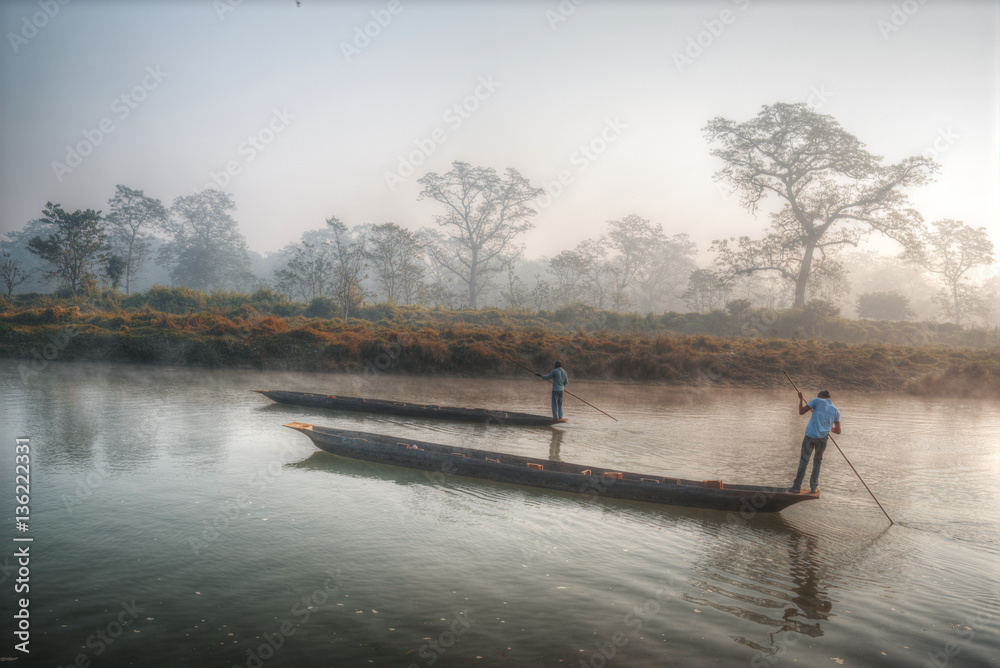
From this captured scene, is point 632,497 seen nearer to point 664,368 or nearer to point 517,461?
point 517,461

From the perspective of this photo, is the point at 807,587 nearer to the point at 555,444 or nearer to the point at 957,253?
the point at 555,444

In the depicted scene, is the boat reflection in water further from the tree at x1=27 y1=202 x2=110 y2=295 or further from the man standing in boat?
the tree at x1=27 y1=202 x2=110 y2=295

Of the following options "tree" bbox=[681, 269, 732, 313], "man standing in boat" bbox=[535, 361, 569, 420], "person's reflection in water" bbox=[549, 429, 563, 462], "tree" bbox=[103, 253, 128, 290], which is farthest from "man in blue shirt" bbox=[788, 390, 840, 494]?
"tree" bbox=[103, 253, 128, 290]

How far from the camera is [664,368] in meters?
24.7

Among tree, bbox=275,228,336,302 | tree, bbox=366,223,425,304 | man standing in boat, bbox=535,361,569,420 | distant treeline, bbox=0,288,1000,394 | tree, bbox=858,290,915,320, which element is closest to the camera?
man standing in boat, bbox=535,361,569,420

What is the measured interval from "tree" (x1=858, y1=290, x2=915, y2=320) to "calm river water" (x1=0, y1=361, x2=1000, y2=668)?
39367 millimetres

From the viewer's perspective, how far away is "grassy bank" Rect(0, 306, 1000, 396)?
2423 cm

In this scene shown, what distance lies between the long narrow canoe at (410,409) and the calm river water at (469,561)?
2.09 meters

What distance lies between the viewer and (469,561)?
6.00 m

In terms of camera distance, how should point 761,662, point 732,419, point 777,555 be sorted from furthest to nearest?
point 732,419 → point 777,555 → point 761,662

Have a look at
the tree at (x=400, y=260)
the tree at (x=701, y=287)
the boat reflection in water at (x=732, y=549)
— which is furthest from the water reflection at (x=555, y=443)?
the tree at (x=400, y=260)

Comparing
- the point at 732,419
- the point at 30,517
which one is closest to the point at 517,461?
the point at 30,517

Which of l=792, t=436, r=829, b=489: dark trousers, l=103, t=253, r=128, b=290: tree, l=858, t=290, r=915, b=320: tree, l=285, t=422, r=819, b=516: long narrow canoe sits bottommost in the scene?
l=285, t=422, r=819, b=516: long narrow canoe

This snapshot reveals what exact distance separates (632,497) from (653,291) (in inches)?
2424
